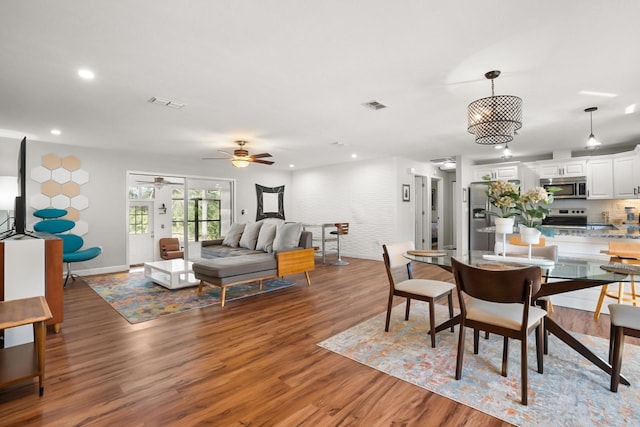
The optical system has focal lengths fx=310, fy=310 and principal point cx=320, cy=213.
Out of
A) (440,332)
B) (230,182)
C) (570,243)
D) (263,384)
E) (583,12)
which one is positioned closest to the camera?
(583,12)

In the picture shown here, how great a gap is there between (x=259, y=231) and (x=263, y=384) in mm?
3806

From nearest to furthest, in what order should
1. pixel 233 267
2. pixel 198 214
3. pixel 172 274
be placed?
pixel 233 267 → pixel 172 274 → pixel 198 214

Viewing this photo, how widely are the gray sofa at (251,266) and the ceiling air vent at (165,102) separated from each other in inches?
79.9

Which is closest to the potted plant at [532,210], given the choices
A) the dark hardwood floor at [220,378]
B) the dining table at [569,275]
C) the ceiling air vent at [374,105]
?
the dining table at [569,275]

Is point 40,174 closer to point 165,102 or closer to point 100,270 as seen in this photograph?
point 100,270

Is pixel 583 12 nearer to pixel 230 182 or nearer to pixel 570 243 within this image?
pixel 570 243

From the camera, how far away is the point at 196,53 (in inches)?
96.0

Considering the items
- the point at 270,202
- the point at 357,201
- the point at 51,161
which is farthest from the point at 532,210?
the point at 51,161

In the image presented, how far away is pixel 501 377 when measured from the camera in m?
2.21

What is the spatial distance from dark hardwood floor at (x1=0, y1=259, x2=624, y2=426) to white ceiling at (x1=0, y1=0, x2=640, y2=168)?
2440 millimetres

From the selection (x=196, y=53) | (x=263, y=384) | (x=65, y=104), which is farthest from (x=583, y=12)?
(x=65, y=104)

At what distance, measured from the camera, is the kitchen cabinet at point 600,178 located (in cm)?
571

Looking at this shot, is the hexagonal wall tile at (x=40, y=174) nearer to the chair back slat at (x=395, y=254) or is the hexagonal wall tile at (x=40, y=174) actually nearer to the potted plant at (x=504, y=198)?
the chair back slat at (x=395, y=254)

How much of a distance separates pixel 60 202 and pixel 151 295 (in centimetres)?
300
